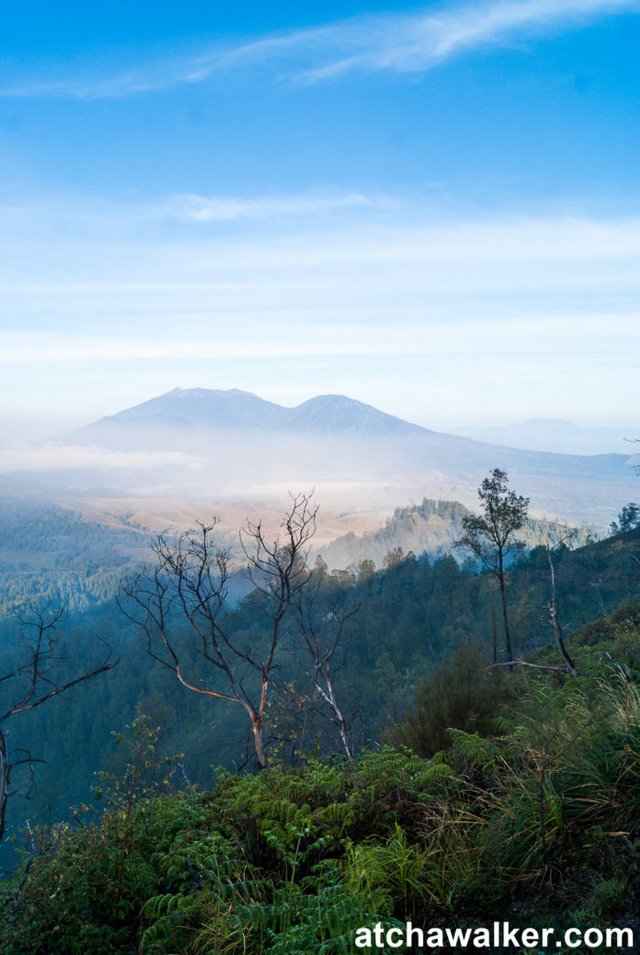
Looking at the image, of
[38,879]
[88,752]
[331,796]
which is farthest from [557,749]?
[88,752]

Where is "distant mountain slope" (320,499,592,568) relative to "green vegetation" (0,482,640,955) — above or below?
below

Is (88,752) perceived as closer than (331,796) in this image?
No

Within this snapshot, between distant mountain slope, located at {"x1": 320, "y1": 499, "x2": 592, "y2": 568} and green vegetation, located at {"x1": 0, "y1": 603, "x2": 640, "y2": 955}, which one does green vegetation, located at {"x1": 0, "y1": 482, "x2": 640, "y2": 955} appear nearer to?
green vegetation, located at {"x1": 0, "y1": 603, "x2": 640, "y2": 955}

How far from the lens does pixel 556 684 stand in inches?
429

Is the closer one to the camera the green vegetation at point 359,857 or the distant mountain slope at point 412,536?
the green vegetation at point 359,857

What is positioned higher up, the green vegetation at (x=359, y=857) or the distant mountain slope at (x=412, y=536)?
the green vegetation at (x=359, y=857)

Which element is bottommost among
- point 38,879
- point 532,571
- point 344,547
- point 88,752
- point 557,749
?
point 88,752

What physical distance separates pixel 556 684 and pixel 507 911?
25.1 ft

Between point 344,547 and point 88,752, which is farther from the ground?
point 344,547

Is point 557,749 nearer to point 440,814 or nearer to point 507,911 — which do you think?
point 440,814

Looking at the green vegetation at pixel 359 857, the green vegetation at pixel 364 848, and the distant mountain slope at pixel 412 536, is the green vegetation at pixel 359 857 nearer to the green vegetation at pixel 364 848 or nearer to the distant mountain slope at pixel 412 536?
the green vegetation at pixel 364 848

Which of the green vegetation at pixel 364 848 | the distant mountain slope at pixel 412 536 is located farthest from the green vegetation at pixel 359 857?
the distant mountain slope at pixel 412 536

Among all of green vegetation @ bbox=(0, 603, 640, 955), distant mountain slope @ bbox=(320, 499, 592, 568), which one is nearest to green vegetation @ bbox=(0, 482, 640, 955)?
green vegetation @ bbox=(0, 603, 640, 955)

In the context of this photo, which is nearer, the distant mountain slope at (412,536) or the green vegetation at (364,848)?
the green vegetation at (364,848)
